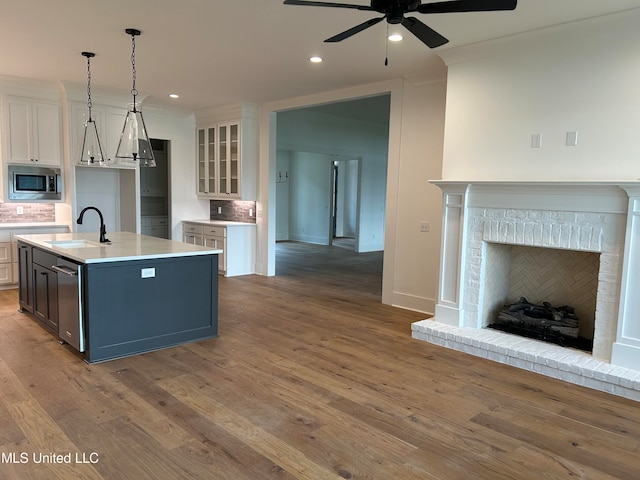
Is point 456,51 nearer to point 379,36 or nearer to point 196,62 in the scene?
point 379,36

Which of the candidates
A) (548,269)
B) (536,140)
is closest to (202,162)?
(536,140)

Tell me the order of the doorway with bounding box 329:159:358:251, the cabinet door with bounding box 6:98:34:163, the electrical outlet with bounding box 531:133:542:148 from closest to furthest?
the electrical outlet with bounding box 531:133:542:148 → the cabinet door with bounding box 6:98:34:163 → the doorway with bounding box 329:159:358:251

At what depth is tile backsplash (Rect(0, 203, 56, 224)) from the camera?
6445 millimetres

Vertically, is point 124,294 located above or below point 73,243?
below

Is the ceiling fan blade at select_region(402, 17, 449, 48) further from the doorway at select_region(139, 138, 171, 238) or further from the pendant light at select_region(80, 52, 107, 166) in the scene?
the doorway at select_region(139, 138, 171, 238)

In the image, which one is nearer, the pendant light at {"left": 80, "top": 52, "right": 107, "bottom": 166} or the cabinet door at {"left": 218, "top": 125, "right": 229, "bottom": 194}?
the pendant light at {"left": 80, "top": 52, "right": 107, "bottom": 166}

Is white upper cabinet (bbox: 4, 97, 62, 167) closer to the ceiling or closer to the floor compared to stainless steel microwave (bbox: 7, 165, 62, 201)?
closer to the ceiling

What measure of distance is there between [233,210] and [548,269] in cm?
555

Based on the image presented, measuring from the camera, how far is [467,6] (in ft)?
8.06

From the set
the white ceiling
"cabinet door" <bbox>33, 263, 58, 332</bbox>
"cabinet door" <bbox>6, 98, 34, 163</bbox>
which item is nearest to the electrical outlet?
the white ceiling

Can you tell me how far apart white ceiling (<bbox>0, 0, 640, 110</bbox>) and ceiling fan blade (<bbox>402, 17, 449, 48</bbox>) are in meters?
0.91

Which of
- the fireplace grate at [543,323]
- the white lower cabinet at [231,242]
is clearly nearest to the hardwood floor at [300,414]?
the fireplace grate at [543,323]

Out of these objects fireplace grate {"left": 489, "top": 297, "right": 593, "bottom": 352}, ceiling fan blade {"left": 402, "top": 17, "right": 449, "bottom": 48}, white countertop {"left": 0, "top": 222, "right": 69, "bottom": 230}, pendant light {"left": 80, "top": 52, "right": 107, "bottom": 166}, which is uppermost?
ceiling fan blade {"left": 402, "top": 17, "right": 449, "bottom": 48}

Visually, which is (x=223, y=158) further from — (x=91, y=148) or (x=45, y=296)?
(x=45, y=296)
